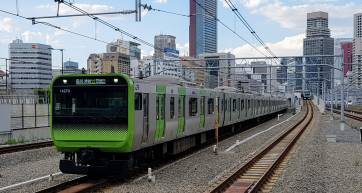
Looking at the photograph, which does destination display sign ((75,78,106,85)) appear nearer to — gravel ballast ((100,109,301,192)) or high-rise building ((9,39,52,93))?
gravel ballast ((100,109,301,192))

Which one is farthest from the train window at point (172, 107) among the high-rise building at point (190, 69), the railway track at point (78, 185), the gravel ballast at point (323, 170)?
the high-rise building at point (190, 69)

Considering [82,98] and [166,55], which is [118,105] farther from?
[166,55]

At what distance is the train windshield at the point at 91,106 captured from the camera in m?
12.4

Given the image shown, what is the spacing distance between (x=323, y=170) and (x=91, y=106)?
284 inches

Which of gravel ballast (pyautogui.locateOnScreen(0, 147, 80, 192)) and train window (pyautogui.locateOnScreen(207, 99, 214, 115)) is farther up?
train window (pyautogui.locateOnScreen(207, 99, 214, 115))

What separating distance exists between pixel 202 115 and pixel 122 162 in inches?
346

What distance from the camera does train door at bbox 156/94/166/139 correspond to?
48.4ft

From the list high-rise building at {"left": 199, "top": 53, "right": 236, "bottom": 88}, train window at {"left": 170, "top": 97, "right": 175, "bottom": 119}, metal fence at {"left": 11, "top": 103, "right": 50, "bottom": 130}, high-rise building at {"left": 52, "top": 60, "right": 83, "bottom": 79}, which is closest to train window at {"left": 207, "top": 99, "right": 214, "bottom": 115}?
train window at {"left": 170, "top": 97, "right": 175, "bottom": 119}

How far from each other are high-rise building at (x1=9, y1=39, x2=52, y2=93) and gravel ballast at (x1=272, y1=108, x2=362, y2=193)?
3843 cm

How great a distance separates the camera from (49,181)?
12.6m

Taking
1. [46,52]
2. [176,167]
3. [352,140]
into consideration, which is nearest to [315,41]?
[46,52]

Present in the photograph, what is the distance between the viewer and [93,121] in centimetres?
1246

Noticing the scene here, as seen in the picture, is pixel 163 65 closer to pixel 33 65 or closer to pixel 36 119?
pixel 33 65

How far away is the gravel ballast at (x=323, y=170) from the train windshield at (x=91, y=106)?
13.7 ft
